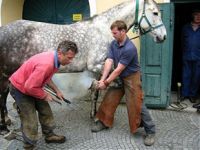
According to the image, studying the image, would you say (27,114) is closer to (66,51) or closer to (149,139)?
(66,51)

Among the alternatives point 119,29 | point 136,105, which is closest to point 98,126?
point 136,105

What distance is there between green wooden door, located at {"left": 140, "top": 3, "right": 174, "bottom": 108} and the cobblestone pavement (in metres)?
0.30

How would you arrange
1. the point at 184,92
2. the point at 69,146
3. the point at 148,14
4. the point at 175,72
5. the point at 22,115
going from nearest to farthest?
the point at 22,115, the point at 69,146, the point at 148,14, the point at 184,92, the point at 175,72

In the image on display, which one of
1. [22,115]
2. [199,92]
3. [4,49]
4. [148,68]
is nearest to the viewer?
[22,115]

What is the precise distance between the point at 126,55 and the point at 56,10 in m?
3.79

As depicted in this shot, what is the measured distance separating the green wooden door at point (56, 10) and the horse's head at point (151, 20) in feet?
7.32

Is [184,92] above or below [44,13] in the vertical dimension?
below

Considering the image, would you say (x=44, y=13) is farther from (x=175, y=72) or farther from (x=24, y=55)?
(x=175, y=72)

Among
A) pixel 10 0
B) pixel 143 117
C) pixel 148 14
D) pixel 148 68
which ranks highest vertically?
pixel 10 0

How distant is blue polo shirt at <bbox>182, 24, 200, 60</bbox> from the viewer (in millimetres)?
7402

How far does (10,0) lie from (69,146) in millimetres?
4280

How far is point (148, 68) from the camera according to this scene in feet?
23.2

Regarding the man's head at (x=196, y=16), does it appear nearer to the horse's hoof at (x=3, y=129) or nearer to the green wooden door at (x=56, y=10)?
the green wooden door at (x=56, y=10)

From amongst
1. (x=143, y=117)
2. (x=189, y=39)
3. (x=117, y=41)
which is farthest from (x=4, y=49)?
(x=189, y=39)
